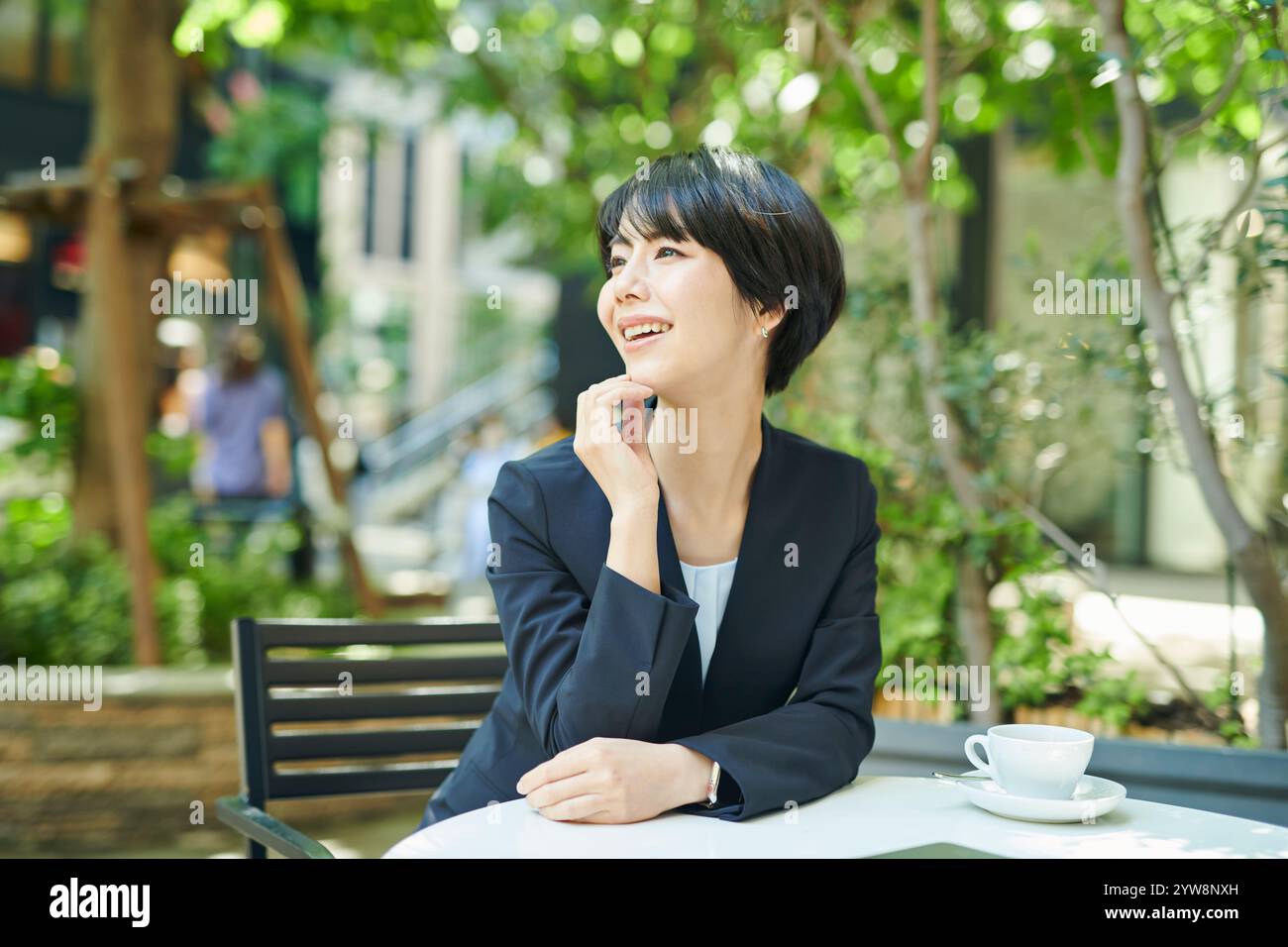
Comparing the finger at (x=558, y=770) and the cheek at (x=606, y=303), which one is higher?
the cheek at (x=606, y=303)

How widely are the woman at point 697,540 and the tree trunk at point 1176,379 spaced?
95 cm

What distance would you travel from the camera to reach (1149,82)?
3.65 metres

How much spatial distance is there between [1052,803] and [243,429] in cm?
613

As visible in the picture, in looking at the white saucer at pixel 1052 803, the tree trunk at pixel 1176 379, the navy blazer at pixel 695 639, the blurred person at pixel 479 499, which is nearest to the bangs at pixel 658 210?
the navy blazer at pixel 695 639

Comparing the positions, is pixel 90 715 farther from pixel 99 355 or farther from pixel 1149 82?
pixel 1149 82

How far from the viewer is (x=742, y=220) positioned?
64.6 inches

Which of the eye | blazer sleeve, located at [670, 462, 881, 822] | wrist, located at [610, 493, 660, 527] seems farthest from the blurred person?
wrist, located at [610, 493, 660, 527]

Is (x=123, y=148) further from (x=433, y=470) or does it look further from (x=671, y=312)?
(x=433, y=470)

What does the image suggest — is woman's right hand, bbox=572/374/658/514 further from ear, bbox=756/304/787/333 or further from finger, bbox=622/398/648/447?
ear, bbox=756/304/787/333

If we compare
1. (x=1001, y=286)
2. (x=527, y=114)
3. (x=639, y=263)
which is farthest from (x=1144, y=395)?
(x=1001, y=286)

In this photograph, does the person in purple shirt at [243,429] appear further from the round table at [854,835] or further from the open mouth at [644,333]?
the round table at [854,835]

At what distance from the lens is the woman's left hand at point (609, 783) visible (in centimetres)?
132

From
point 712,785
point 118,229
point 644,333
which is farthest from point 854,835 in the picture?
point 118,229

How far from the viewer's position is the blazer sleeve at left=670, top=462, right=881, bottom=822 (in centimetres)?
141
